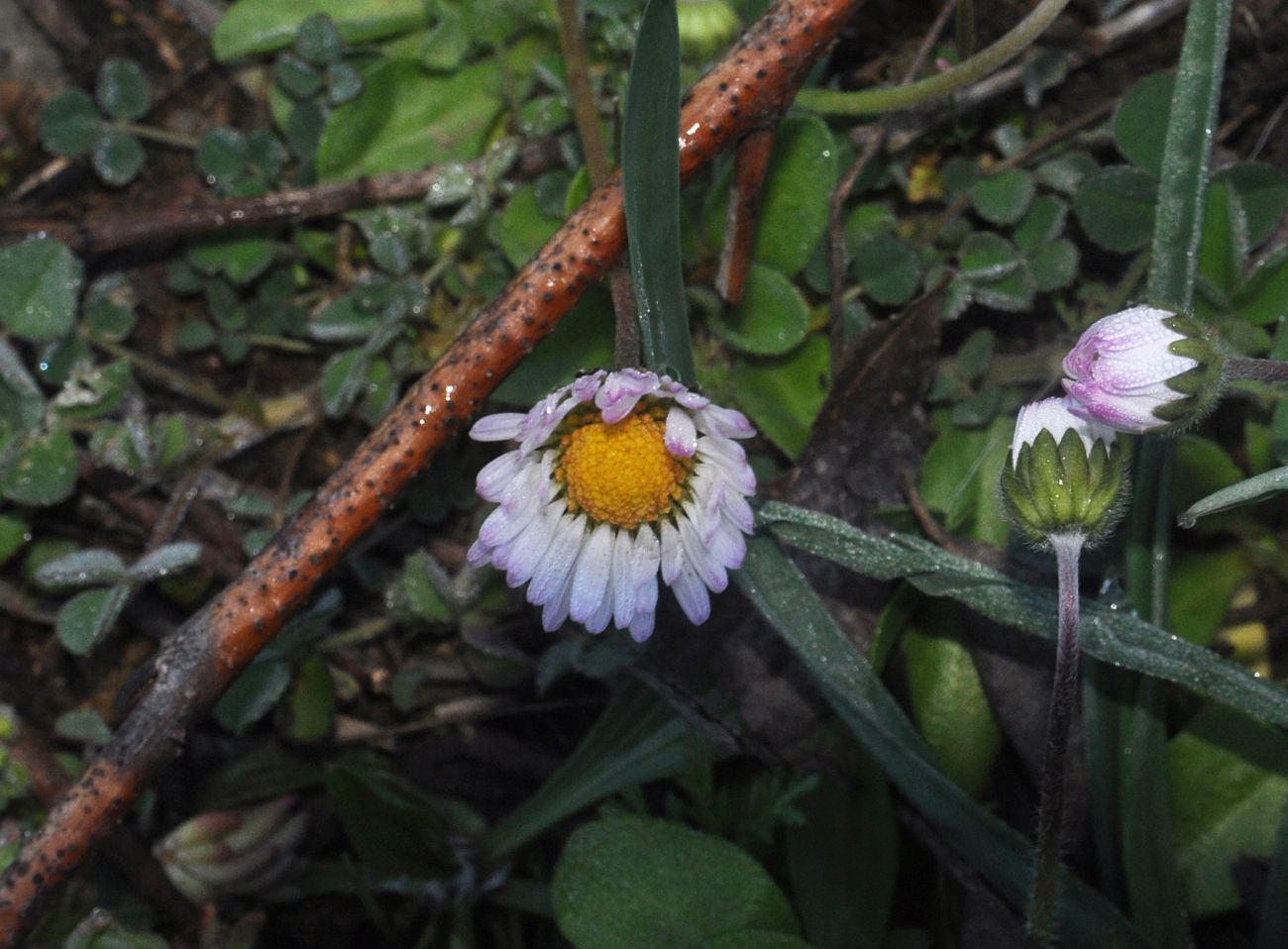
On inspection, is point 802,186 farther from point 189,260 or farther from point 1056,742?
point 189,260

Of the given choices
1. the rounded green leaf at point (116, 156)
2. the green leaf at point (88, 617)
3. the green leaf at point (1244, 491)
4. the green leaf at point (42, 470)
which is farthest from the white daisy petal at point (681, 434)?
the rounded green leaf at point (116, 156)

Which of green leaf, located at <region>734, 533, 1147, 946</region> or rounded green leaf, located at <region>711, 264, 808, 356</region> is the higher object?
rounded green leaf, located at <region>711, 264, 808, 356</region>

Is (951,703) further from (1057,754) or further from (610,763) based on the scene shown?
(610,763)

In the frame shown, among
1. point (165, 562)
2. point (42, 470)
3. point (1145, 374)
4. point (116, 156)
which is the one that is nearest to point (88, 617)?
point (165, 562)

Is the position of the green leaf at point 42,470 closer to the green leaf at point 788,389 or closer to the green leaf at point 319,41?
the green leaf at point 319,41

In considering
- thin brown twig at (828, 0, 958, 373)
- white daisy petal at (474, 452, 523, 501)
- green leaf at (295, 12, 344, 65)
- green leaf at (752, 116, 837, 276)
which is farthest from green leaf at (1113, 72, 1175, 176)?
green leaf at (295, 12, 344, 65)

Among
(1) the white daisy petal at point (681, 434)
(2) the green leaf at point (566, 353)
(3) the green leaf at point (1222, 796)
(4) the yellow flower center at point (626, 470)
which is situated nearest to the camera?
(1) the white daisy petal at point (681, 434)

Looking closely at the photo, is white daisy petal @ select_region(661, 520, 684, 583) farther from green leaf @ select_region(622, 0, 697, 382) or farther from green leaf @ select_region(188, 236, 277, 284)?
green leaf @ select_region(188, 236, 277, 284)
